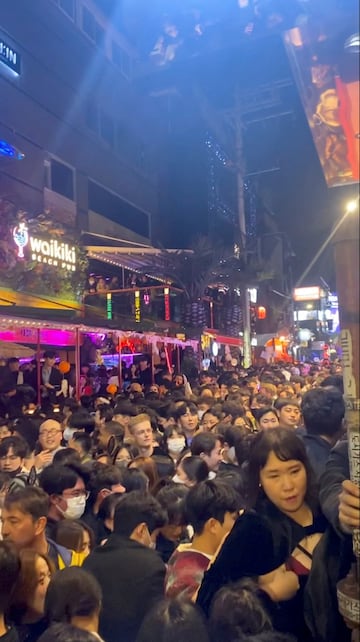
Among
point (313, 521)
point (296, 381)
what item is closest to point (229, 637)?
point (313, 521)

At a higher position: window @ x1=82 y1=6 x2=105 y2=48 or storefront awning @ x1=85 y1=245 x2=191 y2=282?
window @ x1=82 y1=6 x2=105 y2=48

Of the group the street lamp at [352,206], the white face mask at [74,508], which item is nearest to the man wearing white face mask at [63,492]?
the white face mask at [74,508]

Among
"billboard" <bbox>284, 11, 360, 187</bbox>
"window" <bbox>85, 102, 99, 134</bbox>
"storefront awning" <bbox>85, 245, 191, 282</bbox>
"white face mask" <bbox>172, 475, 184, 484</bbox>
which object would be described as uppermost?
"window" <bbox>85, 102, 99, 134</bbox>

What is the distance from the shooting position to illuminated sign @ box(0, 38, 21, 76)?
Result: 13.7 m

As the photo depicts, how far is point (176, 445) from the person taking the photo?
6238 mm

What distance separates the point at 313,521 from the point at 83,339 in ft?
37.2

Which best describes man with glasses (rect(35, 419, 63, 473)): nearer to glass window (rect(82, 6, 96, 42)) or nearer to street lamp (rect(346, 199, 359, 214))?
street lamp (rect(346, 199, 359, 214))

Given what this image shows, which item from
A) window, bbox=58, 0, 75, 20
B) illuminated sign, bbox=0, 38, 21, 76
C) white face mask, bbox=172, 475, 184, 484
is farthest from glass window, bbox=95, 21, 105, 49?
white face mask, bbox=172, 475, 184, 484

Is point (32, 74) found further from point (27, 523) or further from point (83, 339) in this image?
point (27, 523)

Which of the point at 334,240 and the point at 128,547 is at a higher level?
the point at 334,240

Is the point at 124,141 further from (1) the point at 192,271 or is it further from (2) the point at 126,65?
(1) the point at 192,271

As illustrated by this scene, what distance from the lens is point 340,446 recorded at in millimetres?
2693

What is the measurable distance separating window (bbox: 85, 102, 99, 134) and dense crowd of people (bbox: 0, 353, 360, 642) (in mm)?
16874

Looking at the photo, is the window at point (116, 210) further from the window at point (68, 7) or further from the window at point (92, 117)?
the window at point (68, 7)
